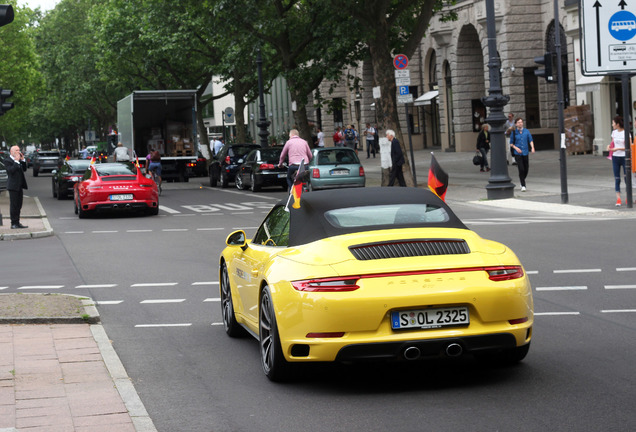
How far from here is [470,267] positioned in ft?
22.9

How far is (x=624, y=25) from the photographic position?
21.7m

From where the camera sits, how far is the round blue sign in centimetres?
2164

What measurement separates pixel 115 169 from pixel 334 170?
22.2 feet

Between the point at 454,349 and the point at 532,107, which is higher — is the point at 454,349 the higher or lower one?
the lower one

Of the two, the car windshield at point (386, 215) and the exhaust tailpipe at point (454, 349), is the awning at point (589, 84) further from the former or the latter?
the exhaust tailpipe at point (454, 349)

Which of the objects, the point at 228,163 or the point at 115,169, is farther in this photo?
the point at 228,163

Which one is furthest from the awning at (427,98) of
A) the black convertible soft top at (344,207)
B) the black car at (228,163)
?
the black convertible soft top at (344,207)

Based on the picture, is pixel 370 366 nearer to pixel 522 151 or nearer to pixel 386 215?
pixel 386 215

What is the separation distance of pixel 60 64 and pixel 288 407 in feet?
264

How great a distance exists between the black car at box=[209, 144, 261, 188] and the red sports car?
520 inches

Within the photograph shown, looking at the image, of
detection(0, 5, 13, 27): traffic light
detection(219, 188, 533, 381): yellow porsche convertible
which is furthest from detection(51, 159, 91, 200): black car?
detection(219, 188, 533, 381): yellow porsche convertible

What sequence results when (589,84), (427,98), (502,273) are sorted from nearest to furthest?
1. (502,273)
2. (589,84)
3. (427,98)

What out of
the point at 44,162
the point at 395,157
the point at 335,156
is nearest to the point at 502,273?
the point at 395,157

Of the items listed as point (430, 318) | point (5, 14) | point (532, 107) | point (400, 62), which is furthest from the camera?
point (532, 107)
